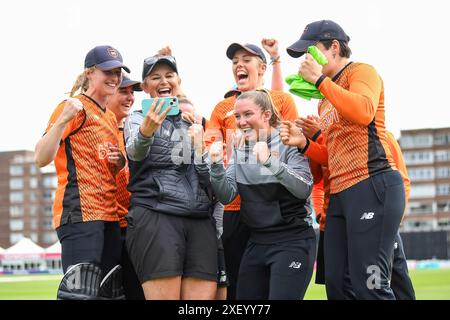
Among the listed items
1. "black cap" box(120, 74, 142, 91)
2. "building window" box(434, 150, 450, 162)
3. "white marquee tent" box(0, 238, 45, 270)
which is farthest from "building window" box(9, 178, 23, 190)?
"black cap" box(120, 74, 142, 91)

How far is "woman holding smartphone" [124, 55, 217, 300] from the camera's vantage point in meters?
4.53

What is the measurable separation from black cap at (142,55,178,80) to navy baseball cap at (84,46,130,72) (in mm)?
327

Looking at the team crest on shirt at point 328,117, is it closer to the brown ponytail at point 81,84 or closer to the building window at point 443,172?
the brown ponytail at point 81,84

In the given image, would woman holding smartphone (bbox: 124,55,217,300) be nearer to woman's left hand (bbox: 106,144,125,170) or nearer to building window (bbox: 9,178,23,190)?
woman's left hand (bbox: 106,144,125,170)

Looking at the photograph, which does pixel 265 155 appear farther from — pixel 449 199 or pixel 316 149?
pixel 449 199

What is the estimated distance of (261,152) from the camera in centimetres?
466

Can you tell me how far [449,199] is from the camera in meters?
97.8

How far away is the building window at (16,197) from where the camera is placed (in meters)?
114

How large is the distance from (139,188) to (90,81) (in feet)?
3.97

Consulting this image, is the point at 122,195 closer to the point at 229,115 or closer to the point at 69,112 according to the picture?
the point at 69,112

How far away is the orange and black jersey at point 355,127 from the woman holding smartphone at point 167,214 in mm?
958

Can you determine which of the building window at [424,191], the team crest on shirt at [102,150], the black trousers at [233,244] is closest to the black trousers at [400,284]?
the black trousers at [233,244]
